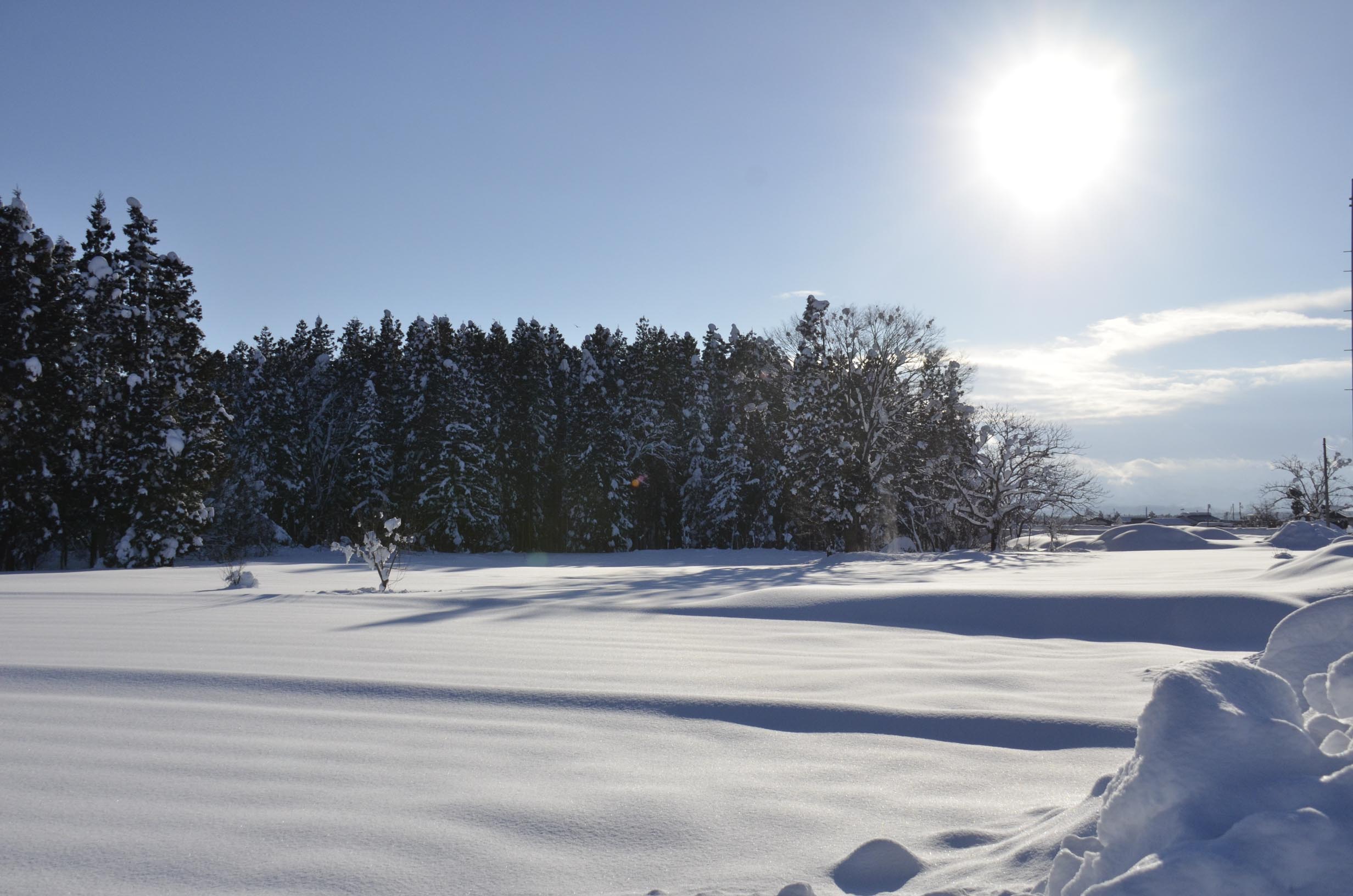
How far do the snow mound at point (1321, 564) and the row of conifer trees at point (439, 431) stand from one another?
19.0 m

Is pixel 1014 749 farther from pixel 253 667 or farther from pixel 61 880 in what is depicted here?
pixel 253 667

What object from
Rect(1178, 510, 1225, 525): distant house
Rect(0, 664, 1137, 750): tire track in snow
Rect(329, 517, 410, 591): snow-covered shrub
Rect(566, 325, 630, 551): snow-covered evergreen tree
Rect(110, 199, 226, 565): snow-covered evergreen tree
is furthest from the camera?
Rect(1178, 510, 1225, 525): distant house

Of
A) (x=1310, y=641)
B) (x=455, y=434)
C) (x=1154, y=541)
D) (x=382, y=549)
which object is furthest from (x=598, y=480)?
(x=1310, y=641)

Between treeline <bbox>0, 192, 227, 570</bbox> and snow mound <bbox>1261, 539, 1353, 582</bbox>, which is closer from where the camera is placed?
snow mound <bbox>1261, 539, 1353, 582</bbox>

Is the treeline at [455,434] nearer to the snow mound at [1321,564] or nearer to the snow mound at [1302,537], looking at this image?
the snow mound at [1302,537]

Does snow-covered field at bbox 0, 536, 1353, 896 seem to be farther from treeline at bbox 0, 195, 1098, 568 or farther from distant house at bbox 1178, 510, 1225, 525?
distant house at bbox 1178, 510, 1225, 525

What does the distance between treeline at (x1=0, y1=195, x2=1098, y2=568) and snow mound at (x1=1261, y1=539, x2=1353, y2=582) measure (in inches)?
643

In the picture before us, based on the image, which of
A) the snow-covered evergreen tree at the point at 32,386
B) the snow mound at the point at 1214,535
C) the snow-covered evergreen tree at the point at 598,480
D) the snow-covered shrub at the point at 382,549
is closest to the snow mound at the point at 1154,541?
the snow mound at the point at 1214,535

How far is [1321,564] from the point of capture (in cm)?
876

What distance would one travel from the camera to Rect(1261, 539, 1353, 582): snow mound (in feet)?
27.5

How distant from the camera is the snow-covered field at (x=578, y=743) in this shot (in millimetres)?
2301

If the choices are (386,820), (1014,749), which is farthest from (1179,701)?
(386,820)

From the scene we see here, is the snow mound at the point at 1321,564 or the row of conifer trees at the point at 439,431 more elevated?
the row of conifer trees at the point at 439,431

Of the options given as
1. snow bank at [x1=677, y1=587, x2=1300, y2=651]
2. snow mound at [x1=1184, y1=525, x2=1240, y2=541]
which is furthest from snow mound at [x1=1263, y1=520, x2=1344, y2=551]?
snow bank at [x1=677, y1=587, x2=1300, y2=651]
